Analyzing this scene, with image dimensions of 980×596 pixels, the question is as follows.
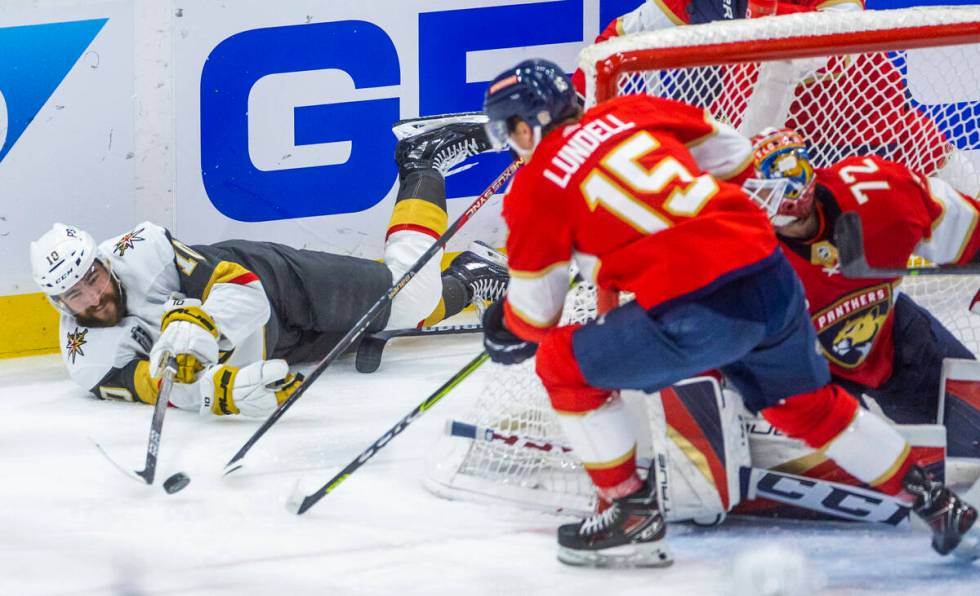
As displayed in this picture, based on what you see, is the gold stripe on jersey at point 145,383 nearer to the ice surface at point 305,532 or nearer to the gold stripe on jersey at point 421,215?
the ice surface at point 305,532

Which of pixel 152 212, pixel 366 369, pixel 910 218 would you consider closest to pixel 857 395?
pixel 910 218

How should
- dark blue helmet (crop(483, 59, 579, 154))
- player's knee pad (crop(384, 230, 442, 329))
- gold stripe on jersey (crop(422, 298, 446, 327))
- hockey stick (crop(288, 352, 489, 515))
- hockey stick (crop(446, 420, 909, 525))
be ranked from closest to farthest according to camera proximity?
dark blue helmet (crop(483, 59, 579, 154))
hockey stick (crop(446, 420, 909, 525))
hockey stick (crop(288, 352, 489, 515))
player's knee pad (crop(384, 230, 442, 329))
gold stripe on jersey (crop(422, 298, 446, 327))

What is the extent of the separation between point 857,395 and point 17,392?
7.70 ft

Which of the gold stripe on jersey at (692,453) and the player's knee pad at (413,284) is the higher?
the gold stripe on jersey at (692,453)

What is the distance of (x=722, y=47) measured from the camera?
9.97 feet

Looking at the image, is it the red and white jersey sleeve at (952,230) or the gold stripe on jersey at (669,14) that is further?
the gold stripe on jersey at (669,14)

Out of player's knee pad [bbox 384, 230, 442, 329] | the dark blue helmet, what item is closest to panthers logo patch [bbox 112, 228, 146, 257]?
player's knee pad [bbox 384, 230, 442, 329]

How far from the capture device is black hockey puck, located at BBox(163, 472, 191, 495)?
329 centimetres

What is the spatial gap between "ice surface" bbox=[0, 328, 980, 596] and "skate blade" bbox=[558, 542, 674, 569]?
20mm

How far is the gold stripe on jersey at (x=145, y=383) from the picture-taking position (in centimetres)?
397

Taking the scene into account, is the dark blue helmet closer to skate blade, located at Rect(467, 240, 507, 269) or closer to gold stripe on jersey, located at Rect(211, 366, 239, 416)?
gold stripe on jersey, located at Rect(211, 366, 239, 416)

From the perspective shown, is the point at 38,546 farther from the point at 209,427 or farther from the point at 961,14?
the point at 961,14

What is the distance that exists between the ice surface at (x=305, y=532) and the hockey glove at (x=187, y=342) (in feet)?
0.58

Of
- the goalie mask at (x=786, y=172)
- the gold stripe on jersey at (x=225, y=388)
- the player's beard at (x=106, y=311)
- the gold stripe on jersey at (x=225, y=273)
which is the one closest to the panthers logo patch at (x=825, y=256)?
the goalie mask at (x=786, y=172)
